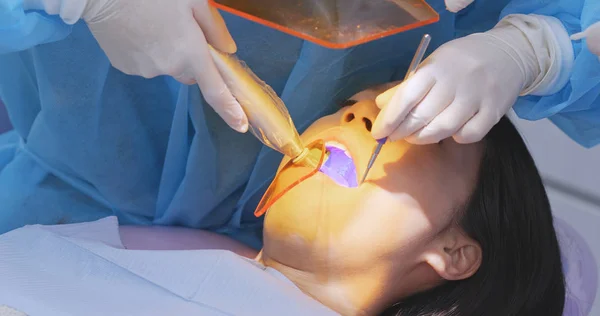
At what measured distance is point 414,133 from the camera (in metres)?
0.97

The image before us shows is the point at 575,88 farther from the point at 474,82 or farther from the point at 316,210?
the point at 316,210

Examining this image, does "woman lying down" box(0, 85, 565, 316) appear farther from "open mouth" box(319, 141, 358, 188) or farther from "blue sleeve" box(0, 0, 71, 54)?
"blue sleeve" box(0, 0, 71, 54)

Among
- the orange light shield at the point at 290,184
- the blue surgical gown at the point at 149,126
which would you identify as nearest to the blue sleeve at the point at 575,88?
the blue surgical gown at the point at 149,126

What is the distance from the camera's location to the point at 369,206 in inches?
39.8

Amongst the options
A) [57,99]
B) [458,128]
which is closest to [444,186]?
[458,128]

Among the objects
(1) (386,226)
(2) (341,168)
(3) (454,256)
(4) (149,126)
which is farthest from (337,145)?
(4) (149,126)

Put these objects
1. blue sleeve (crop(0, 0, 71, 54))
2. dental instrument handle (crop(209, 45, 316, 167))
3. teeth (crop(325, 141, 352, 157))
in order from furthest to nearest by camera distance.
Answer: teeth (crop(325, 141, 352, 157)), dental instrument handle (crop(209, 45, 316, 167)), blue sleeve (crop(0, 0, 71, 54))

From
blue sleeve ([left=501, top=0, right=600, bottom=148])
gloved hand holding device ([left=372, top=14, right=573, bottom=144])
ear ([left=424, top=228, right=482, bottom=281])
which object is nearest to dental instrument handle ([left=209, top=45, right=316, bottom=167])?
gloved hand holding device ([left=372, top=14, right=573, bottom=144])

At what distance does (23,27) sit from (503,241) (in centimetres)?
77

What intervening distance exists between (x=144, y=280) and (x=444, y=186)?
0.47m

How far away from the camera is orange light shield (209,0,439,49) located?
2.69 ft

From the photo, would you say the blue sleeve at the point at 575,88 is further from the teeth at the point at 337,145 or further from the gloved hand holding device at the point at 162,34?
the gloved hand holding device at the point at 162,34

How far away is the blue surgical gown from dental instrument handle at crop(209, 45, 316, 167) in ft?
0.55

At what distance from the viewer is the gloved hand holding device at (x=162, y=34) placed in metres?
0.85
